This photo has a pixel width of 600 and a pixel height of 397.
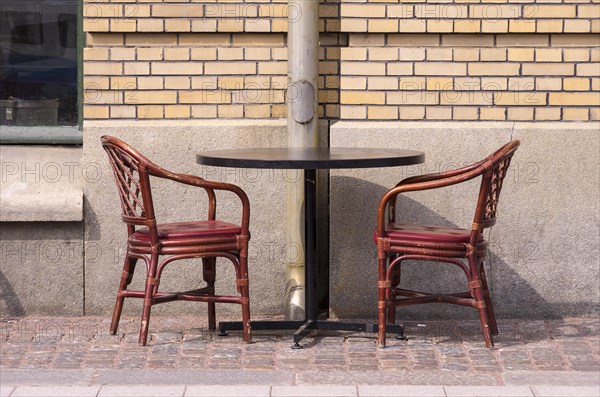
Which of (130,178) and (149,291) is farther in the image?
(130,178)

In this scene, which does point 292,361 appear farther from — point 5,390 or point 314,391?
point 5,390

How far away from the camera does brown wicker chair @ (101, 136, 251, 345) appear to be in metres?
6.33

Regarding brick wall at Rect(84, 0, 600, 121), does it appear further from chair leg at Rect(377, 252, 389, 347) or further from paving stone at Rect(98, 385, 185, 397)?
paving stone at Rect(98, 385, 185, 397)

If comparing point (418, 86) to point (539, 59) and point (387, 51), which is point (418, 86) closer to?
point (387, 51)

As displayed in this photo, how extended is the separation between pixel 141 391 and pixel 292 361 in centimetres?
92

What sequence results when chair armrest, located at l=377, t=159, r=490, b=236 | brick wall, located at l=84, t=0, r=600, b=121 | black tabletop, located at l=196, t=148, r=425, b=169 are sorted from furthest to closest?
1. brick wall, located at l=84, t=0, r=600, b=121
2. chair armrest, located at l=377, t=159, r=490, b=236
3. black tabletop, located at l=196, t=148, r=425, b=169

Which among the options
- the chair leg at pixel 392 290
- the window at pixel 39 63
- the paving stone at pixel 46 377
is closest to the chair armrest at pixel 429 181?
the chair leg at pixel 392 290

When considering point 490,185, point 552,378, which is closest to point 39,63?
point 490,185

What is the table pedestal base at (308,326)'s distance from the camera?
6.57 metres

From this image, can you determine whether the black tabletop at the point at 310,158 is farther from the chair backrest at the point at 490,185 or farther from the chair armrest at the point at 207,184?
the chair backrest at the point at 490,185

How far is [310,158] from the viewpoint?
6141 millimetres

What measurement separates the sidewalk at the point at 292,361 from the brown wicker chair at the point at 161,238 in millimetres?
243

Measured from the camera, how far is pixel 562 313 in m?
7.25

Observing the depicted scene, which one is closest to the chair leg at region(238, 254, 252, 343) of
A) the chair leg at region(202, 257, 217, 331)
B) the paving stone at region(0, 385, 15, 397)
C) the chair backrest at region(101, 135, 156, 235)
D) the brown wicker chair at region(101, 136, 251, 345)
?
the brown wicker chair at region(101, 136, 251, 345)
